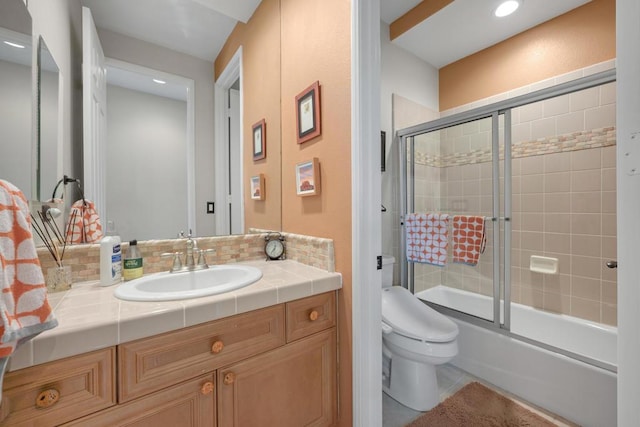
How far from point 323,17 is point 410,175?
1.50 meters

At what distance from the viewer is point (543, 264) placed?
83.7 inches

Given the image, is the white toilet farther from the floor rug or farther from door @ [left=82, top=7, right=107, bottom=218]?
door @ [left=82, top=7, right=107, bottom=218]

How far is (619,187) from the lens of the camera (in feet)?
2.49

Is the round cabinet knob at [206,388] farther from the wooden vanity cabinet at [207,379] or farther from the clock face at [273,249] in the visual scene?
the clock face at [273,249]

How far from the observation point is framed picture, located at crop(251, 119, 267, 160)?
1.53 metres

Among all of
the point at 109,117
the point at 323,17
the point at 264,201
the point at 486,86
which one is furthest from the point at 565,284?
the point at 109,117

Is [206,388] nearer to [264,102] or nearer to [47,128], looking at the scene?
[47,128]

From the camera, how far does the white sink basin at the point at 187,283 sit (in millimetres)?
815

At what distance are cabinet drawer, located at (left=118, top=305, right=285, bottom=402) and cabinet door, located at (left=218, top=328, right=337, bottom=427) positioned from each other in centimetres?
5

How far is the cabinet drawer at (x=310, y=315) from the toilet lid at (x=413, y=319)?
22.6 inches

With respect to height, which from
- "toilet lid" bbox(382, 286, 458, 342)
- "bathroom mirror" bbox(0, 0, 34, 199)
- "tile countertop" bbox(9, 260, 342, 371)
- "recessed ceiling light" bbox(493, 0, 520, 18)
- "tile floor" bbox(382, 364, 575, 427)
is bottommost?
"tile floor" bbox(382, 364, 575, 427)

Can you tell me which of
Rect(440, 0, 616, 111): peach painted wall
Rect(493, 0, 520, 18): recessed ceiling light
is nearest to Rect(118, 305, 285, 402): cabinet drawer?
Rect(493, 0, 520, 18): recessed ceiling light

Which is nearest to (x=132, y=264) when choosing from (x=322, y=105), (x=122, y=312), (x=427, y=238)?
(x=122, y=312)

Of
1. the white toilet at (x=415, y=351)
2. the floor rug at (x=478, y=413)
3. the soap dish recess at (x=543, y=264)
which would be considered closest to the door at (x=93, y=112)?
the white toilet at (x=415, y=351)
